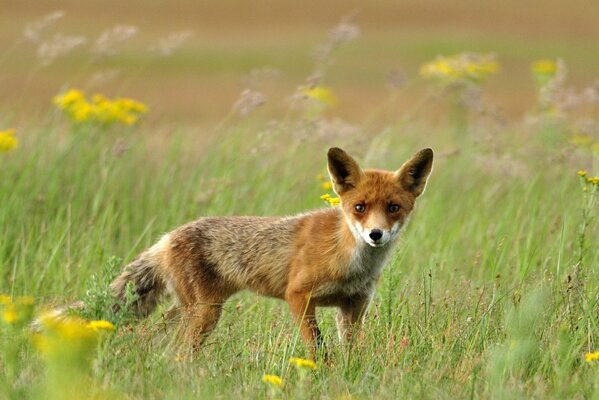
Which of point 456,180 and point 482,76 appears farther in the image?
point 482,76

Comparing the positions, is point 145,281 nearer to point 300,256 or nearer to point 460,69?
point 300,256

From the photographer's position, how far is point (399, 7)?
174 feet

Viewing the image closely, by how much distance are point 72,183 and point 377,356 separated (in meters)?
4.42

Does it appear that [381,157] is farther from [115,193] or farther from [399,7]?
[399,7]

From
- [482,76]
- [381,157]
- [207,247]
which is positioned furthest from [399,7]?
[207,247]

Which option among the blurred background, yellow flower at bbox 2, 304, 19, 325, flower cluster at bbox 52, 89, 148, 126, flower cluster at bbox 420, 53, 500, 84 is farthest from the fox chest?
the blurred background

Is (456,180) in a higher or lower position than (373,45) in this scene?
higher

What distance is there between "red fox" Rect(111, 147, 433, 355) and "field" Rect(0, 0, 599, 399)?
16cm

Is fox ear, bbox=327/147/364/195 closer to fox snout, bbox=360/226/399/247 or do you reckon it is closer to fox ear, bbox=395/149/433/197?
fox ear, bbox=395/149/433/197

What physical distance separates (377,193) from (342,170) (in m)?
0.36

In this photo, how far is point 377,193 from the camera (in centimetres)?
648

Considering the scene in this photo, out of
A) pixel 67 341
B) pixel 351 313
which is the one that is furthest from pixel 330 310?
pixel 67 341

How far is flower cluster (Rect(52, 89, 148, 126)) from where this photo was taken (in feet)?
31.1

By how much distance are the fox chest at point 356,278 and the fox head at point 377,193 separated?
6.2 inches
